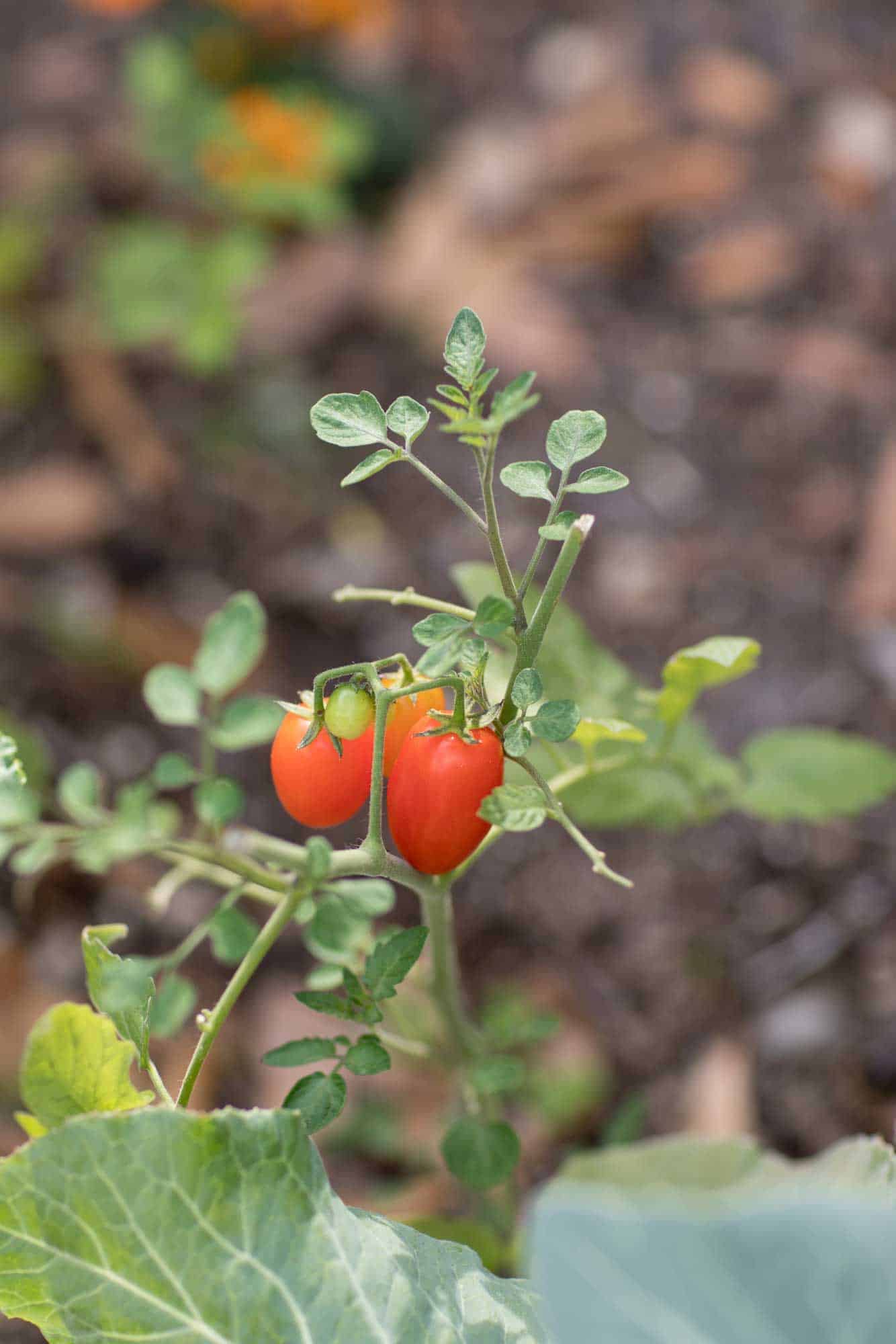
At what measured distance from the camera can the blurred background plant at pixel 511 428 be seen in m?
1.77

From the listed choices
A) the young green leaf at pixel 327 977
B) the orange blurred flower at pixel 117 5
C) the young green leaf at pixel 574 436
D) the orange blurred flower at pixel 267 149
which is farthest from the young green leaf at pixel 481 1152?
the orange blurred flower at pixel 117 5

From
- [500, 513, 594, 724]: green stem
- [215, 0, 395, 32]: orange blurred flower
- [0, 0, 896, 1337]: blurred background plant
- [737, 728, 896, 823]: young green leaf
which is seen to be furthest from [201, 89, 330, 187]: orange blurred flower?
[500, 513, 594, 724]: green stem

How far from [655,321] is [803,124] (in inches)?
28.9

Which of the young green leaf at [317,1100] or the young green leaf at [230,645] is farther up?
the young green leaf at [230,645]

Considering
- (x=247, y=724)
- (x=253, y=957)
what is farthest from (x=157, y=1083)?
(x=247, y=724)

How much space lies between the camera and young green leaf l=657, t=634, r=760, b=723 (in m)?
0.91

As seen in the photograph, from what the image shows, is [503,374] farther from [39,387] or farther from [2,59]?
[2,59]

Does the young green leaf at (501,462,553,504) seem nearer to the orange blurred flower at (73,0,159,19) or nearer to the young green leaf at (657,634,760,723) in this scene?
the young green leaf at (657,634,760,723)

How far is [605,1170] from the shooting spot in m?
0.78

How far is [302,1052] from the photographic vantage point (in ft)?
2.91

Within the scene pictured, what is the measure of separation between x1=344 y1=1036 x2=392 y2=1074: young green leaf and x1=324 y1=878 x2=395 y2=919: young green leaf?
0.12m

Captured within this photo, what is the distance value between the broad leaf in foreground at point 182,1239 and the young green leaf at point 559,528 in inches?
17.1

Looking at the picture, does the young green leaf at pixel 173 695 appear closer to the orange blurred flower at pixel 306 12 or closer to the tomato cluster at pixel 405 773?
the tomato cluster at pixel 405 773

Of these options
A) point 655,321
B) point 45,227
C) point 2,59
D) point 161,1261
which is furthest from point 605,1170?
point 2,59
